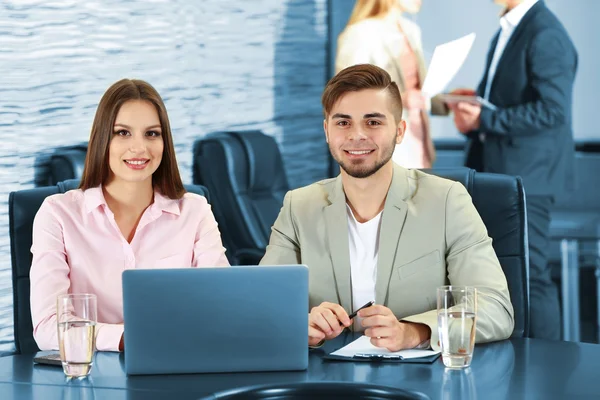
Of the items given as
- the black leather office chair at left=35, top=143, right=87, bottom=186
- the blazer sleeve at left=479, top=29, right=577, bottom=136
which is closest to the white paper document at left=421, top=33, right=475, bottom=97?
the blazer sleeve at left=479, top=29, right=577, bottom=136

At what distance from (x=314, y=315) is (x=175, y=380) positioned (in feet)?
1.14

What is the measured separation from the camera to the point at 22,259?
7.04 feet

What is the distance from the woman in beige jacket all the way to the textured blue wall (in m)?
0.34

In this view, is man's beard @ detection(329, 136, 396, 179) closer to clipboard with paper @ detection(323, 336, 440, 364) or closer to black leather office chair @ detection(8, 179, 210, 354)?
clipboard with paper @ detection(323, 336, 440, 364)

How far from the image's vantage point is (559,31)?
4.62m

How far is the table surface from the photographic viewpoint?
1.50 metres

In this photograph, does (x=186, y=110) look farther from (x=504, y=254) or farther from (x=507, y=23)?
(x=504, y=254)

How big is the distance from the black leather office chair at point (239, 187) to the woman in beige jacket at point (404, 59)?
2.49ft

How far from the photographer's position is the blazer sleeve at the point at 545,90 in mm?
4551

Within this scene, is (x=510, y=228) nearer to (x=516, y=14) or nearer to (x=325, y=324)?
(x=325, y=324)

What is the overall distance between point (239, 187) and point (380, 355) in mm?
2646

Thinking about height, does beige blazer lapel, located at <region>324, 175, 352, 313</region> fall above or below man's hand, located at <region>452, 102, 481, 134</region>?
below

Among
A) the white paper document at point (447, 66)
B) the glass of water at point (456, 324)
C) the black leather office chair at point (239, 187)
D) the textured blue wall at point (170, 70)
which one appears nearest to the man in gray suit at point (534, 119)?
the white paper document at point (447, 66)

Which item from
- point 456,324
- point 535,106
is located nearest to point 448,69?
point 535,106
